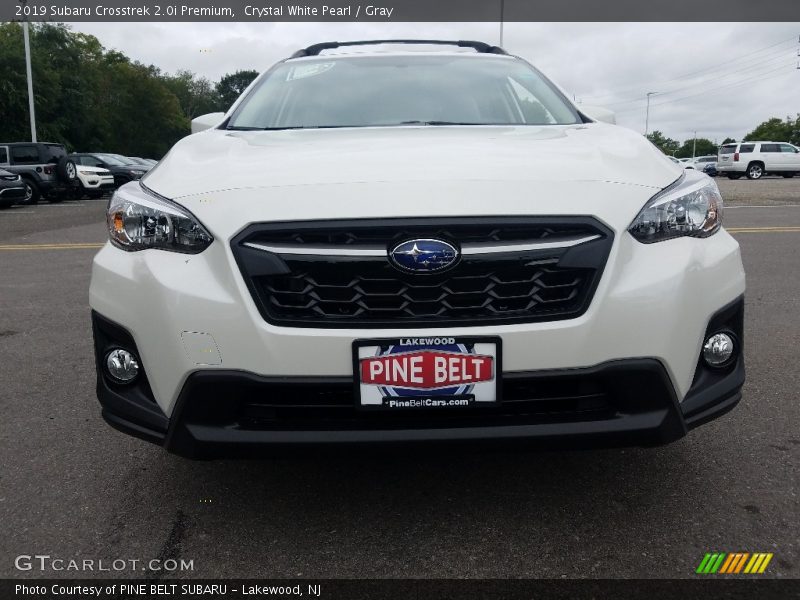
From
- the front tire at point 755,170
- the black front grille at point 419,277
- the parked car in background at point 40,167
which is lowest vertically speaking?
the front tire at point 755,170

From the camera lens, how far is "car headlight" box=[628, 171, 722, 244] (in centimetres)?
201

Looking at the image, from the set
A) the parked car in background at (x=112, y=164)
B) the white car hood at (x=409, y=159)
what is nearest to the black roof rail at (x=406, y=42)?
the white car hood at (x=409, y=159)

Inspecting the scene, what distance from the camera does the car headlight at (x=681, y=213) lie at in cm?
201

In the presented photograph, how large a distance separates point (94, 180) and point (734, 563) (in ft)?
73.8

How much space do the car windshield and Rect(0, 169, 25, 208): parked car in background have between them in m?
15.5

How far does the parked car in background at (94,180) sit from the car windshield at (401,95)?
20.0m

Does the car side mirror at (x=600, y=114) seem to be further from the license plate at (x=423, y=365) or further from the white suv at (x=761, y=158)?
the white suv at (x=761, y=158)

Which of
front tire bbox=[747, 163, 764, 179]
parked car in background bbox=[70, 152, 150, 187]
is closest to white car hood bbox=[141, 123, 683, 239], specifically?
parked car in background bbox=[70, 152, 150, 187]

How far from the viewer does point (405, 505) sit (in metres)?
2.31

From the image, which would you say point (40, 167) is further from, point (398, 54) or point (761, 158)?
point (761, 158)

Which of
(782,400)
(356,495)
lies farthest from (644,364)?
(782,400)

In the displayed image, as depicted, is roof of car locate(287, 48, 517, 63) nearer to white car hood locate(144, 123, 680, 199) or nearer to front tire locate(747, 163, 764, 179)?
white car hood locate(144, 123, 680, 199)

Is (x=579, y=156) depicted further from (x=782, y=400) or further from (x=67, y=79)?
(x=67, y=79)

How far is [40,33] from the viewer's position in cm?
4191
